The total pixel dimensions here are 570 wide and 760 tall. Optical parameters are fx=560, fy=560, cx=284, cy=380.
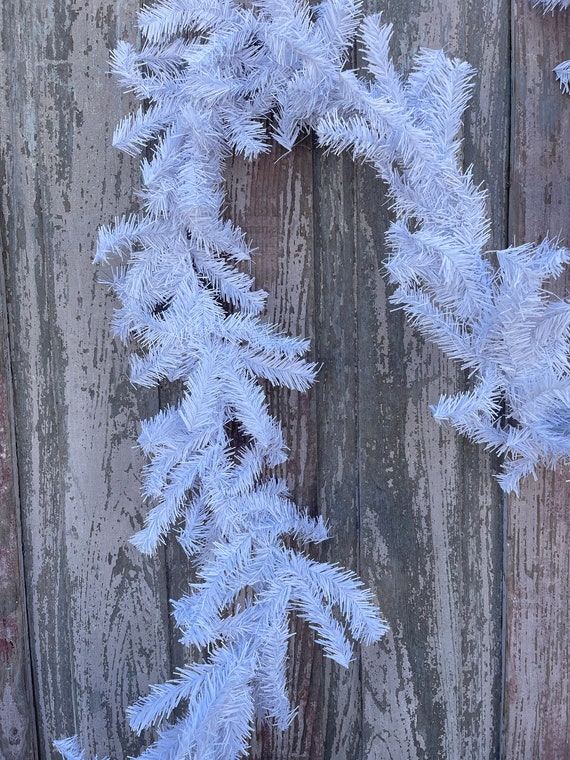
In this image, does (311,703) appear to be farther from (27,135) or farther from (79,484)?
(27,135)

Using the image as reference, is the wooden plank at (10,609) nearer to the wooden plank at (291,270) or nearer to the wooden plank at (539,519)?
the wooden plank at (291,270)

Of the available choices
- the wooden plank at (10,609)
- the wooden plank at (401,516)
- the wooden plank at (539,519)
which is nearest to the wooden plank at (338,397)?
the wooden plank at (401,516)

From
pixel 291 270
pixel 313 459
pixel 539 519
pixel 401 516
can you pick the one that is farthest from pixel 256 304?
pixel 539 519

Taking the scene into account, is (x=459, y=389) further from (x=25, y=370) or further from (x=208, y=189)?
(x=25, y=370)

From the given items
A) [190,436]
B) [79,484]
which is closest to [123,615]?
[79,484]

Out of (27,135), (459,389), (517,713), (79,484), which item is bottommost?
(517,713)

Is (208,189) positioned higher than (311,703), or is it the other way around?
(208,189)

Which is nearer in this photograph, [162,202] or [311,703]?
[162,202]
